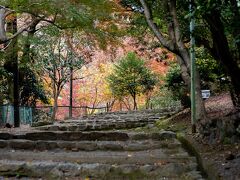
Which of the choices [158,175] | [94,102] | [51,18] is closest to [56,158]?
[158,175]

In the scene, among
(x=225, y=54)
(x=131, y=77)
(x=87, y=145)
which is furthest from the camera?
(x=131, y=77)

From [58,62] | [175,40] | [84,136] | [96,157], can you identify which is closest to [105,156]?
[96,157]

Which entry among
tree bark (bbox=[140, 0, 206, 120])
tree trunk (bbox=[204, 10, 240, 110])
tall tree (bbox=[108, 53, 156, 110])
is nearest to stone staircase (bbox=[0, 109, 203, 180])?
tree bark (bbox=[140, 0, 206, 120])

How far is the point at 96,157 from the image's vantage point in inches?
290

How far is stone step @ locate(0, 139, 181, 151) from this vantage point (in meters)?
8.05

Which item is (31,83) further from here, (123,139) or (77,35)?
(123,139)

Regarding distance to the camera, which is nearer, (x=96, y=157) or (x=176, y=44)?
(x=96, y=157)

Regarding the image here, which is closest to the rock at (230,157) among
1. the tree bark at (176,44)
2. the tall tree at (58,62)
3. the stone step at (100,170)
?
the stone step at (100,170)

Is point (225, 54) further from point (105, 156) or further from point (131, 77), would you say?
point (131, 77)

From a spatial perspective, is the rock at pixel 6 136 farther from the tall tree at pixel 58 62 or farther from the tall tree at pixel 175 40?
the tall tree at pixel 58 62

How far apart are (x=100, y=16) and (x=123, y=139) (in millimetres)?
6969

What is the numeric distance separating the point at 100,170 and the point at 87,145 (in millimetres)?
1977

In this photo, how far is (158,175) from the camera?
602cm

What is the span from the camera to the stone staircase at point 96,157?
241 inches
